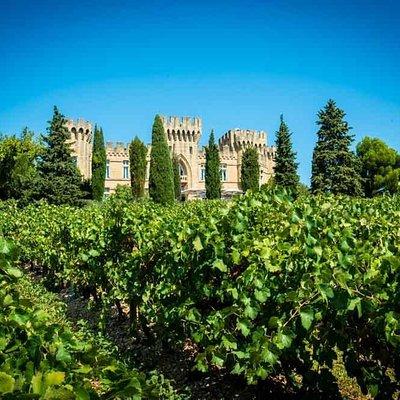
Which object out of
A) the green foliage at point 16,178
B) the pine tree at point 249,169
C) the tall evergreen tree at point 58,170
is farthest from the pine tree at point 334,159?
the green foliage at point 16,178

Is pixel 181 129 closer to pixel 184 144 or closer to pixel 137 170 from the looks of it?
pixel 184 144

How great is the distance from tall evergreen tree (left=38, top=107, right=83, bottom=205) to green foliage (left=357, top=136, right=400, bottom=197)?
2971 centimetres

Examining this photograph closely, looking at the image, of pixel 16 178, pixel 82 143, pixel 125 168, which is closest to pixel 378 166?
pixel 125 168

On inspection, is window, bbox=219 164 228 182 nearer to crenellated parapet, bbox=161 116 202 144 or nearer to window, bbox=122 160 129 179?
crenellated parapet, bbox=161 116 202 144

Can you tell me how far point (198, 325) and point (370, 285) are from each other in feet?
7.11

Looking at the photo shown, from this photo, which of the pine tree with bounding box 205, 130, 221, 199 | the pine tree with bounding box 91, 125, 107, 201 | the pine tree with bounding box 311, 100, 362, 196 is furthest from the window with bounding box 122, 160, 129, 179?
the pine tree with bounding box 311, 100, 362, 196

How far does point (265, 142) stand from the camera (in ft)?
205

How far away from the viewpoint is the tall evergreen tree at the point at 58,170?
3156 centimetres

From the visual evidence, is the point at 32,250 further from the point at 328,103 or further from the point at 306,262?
the point at 328,103

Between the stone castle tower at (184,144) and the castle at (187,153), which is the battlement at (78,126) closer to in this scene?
the castle at (187,153)

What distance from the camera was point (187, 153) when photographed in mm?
55594

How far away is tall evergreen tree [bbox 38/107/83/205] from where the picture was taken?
104 ft

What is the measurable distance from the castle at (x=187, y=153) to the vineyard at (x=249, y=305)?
45552 millimetres

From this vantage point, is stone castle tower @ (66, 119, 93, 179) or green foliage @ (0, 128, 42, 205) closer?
green foliage @ (0, 128, 42, 205)
